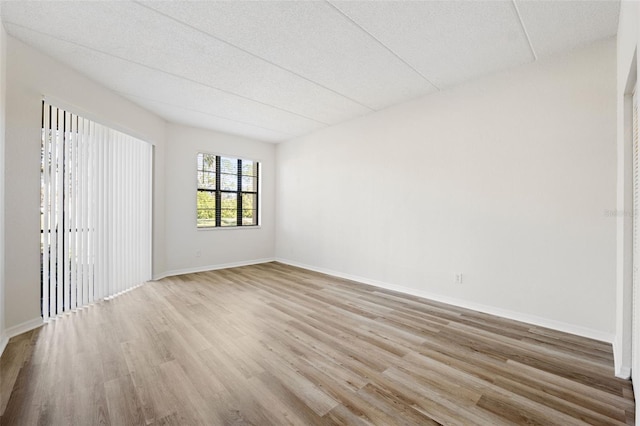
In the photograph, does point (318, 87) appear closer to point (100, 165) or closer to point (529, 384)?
point (100, 165)

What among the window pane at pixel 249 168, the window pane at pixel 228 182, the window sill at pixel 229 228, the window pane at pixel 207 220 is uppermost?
the window pane at pixel 249 168

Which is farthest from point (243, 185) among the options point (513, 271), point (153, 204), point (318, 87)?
point (513, 271)

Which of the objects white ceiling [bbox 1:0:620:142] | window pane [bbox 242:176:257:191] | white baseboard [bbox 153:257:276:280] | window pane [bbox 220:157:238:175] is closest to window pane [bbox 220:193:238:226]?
window pane [bbox 242:176:257:191]

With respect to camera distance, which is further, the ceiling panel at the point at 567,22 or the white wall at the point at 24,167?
the white wall at the point at 24,167

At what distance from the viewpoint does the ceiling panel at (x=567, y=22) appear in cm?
207

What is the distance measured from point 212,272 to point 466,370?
4.46 m

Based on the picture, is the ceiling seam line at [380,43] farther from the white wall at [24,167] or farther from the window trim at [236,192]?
the window trim at [236,192]

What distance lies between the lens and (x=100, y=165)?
3459mm

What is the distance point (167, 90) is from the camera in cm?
351

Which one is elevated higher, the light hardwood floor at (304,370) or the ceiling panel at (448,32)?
the ceiling panel at (448,32)

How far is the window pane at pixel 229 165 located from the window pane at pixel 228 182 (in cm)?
11

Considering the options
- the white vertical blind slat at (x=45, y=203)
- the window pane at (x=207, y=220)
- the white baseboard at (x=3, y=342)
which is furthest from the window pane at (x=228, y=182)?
the white baseboard at (x=3, y=342)

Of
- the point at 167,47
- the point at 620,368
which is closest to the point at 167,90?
the point at 167,47

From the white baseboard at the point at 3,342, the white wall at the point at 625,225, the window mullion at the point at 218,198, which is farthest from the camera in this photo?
the window mullion at the point at 218,198
